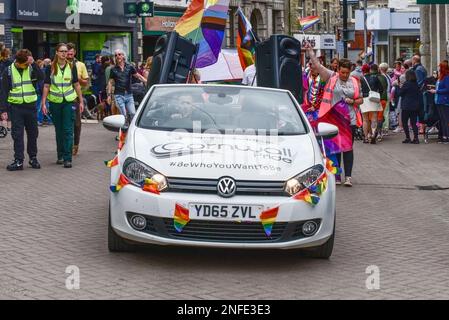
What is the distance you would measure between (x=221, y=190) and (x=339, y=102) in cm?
586

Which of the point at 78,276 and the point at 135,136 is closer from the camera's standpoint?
the point at 78,276

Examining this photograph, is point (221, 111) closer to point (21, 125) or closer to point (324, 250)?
point (324, 250)

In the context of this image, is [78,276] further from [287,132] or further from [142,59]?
[142,59]

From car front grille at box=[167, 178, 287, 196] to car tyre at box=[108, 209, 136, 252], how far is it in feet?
2.59

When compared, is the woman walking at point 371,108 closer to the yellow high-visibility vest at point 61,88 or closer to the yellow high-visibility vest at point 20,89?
the yellow high-visibility vest at point 61,88

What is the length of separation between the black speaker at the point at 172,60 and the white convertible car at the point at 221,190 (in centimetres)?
603

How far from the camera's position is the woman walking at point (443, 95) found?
824 inches

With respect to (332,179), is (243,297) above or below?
below

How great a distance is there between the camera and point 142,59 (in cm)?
4116

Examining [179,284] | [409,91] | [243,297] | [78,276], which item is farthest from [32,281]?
[409,91]

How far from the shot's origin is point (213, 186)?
7.73 metres

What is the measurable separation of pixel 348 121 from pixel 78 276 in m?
6.73

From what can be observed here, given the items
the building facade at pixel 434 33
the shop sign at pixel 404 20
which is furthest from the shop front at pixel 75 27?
the shop sign at pixel 404 20

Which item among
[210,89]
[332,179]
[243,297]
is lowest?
[243,297]
